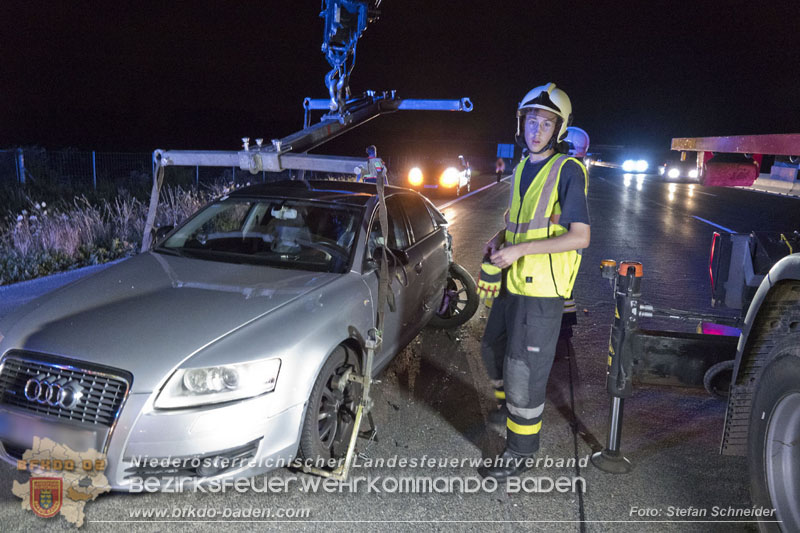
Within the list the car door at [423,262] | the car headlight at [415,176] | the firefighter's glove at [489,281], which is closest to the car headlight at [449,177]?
the car headlight at [415,176]

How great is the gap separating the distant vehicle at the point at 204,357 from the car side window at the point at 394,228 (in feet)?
0.93

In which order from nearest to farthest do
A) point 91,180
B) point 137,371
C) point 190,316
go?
point 137,371
point 190,316
point 91,180

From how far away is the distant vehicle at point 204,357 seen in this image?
267 cm

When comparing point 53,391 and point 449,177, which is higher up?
point 449,177

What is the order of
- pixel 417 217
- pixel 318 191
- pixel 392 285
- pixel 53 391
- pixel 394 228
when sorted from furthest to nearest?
1. pixel 417 217
2. pixel 394 228
3. pixel 318 191
4. pixel 392 285
5. pixel 53 391

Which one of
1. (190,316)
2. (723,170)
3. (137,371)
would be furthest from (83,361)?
Result: (723,170)

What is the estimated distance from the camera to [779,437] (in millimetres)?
2531

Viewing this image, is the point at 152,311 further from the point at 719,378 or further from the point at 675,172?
the point at 675,172

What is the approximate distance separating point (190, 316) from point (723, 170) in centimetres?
334

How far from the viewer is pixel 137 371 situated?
270cm

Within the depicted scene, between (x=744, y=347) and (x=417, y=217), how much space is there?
308 centimetres

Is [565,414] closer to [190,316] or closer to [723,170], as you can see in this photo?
[723,170]

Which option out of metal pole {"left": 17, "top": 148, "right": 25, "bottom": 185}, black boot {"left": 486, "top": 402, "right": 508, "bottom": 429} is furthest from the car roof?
metal pole {"left": 17, "top": 148, "right": 25, "bottom": 185}

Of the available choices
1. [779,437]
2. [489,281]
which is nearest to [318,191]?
[489,281]
